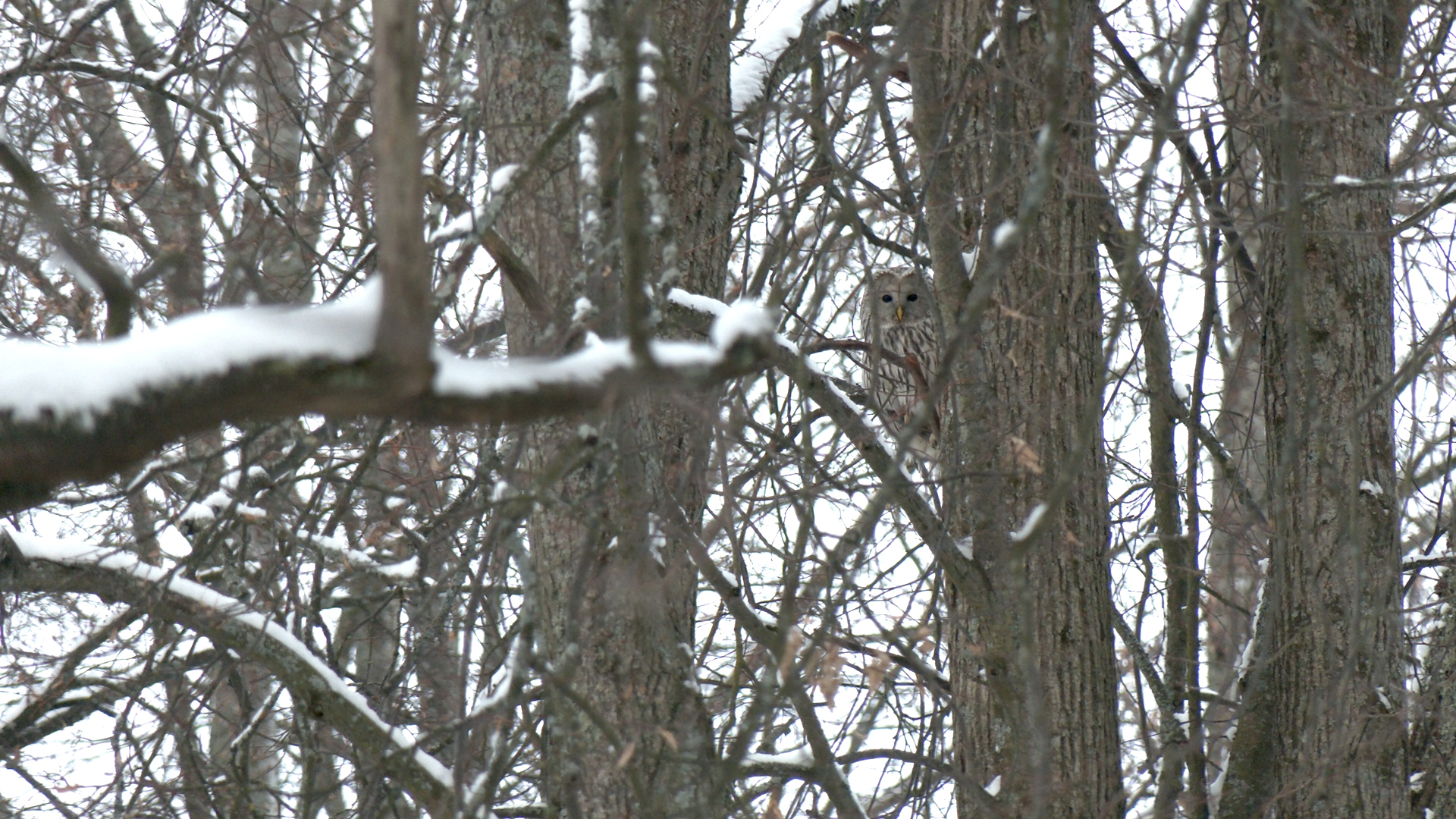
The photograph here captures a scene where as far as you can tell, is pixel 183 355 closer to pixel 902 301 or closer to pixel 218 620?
pixel 218 620

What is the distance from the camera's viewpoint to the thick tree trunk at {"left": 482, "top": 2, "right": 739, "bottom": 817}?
2178 millimetres

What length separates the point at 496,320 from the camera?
2721mm

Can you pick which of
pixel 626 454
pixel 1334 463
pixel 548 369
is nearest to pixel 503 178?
pixel 626 454

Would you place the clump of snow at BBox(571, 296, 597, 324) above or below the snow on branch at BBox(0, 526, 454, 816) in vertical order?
above

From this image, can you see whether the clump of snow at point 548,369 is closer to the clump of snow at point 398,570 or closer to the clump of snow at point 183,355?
the clump of snow at point 183,355

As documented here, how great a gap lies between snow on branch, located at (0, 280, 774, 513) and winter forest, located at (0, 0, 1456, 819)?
0.02 metres

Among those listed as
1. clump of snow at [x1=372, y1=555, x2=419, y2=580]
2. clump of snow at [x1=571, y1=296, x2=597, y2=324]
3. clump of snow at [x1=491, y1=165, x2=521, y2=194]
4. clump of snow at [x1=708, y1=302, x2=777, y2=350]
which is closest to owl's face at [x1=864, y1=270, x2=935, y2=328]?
clump of snow at [x1=372, y1=555, x2=419, y2=580]

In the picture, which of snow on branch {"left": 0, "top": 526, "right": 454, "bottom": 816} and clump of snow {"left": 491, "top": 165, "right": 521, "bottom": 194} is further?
snow on branch {"left": 0, "top": 526, "right": 454, "bottom": 816}

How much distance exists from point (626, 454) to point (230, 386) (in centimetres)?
84

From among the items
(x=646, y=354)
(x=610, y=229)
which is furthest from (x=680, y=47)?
(x=646, y=354)

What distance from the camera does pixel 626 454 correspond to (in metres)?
2.00

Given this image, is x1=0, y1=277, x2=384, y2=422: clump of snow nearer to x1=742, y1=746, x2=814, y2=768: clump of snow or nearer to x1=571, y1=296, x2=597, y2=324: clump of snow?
x1=571, y1=296, x2=597, y2=324: clump of snow

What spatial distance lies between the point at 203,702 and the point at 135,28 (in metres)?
5.44

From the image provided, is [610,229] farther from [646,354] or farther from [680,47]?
[680,47]
